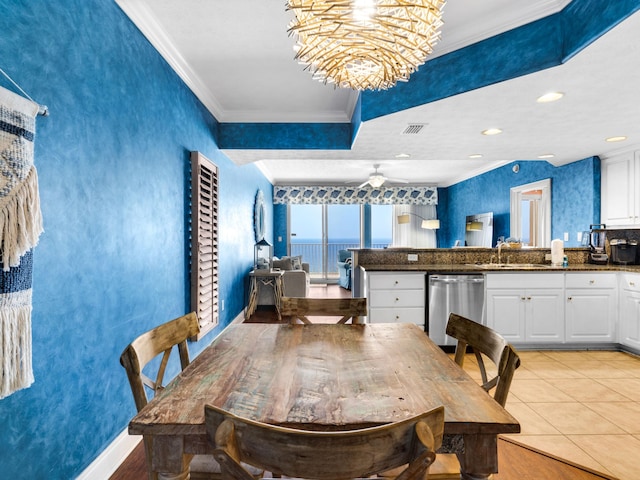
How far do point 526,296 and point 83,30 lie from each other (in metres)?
4.18

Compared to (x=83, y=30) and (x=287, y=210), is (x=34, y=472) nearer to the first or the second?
(x=83, y=30)

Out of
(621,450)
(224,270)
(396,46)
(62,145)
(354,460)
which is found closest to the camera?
(354,460)

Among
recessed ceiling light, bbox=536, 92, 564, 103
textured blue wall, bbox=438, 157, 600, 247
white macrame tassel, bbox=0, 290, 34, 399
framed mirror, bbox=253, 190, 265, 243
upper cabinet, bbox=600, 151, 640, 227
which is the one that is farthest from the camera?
framed mirror, bbox=253, 190, 265, 243

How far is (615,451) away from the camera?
2.08m

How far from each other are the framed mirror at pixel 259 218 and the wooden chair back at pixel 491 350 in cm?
521

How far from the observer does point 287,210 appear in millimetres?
9414

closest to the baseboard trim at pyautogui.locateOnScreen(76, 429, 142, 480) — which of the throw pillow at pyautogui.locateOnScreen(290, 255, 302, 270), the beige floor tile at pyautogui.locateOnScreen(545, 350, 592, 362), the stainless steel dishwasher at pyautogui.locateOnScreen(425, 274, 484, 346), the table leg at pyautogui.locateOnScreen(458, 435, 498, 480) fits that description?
the table leg at pyautogui.locateOnScreen(458, 435, 498, 480)

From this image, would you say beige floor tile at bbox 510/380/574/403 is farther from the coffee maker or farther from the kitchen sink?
the coffee maker

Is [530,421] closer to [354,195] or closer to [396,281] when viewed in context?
[396,281]

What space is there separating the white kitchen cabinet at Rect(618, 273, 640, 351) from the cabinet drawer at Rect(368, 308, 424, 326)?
2.05m

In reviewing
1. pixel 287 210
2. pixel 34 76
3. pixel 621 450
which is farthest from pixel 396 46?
pixel 287 210

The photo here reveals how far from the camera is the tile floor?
2.06m

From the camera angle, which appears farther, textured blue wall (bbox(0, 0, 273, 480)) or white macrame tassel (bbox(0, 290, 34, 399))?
textured blue wall (bbox(0, 0, 273, 480))

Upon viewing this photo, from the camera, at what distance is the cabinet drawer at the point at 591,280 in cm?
375
